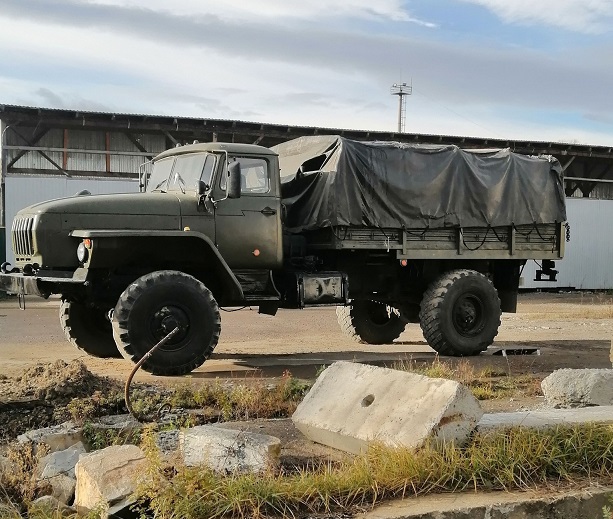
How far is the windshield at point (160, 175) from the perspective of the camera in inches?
421

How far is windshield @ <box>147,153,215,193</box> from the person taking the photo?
10133 millimetres

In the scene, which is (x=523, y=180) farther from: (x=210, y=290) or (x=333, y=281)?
(x=210, y=290)

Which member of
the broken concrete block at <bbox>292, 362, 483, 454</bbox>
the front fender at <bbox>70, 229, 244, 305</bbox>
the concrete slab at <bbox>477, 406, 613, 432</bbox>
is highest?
the front fender at <bbox>70, 229, 244, 305</bbox>

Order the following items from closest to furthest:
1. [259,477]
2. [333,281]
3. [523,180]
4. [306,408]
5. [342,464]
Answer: [259,477]
[342,464]
[306,408]
[333,281]
[523,180]

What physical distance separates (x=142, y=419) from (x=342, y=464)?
7.93 feet

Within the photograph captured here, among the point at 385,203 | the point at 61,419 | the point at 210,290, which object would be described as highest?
the point at 385,203

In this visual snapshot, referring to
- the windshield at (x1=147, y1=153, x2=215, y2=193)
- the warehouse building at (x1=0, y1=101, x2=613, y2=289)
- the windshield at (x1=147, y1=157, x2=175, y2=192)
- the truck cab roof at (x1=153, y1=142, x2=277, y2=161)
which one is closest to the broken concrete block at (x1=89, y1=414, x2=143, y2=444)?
the windshield at (x1=147, y1=153, x2=215, y2=193)

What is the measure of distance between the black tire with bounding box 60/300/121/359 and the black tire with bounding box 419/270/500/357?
4.28 metres

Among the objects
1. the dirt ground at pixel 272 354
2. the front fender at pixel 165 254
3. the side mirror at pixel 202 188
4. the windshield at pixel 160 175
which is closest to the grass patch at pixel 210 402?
the dirt ground at pixel 272 354

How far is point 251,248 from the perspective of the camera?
10.3 metres

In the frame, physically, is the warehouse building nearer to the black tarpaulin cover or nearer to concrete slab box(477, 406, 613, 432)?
the black tarpaulin cover

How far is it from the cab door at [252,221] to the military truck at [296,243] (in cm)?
1

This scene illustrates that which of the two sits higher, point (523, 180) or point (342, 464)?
point (523, 180)

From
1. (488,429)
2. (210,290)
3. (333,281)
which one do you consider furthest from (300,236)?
(488,429)
